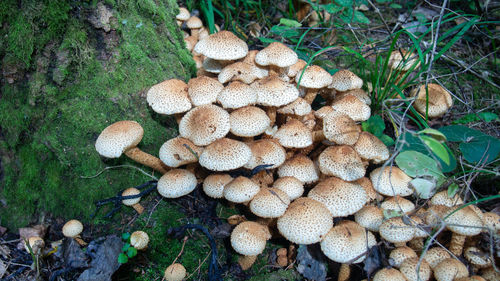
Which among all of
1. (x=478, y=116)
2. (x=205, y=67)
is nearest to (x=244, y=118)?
(x=205, y=67)

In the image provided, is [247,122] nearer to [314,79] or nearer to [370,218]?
[314,79]

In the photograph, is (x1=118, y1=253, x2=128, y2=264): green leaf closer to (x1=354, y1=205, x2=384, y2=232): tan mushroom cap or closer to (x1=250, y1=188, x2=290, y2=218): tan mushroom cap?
(x1=250, y1=188, x2=290, y2=218): tan mushroom cap

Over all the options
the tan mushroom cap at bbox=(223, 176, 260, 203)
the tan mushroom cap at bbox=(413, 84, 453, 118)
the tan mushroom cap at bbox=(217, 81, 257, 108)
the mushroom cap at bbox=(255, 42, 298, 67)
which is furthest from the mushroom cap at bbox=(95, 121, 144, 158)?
the tan mushroom cap at bbox=(413, 84, 453, 118)

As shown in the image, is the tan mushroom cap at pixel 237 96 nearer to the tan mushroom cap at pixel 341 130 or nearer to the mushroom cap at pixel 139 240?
the tan mushroom cap at pixel 341 130

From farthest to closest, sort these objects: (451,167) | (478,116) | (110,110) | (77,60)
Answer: (478,116)
(110,110)
(77,60)
(451,167)

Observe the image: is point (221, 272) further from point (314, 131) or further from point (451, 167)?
point (451, 167)

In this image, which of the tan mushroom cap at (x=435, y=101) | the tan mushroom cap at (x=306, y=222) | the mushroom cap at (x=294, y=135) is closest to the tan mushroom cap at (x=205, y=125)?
the mushroom cap at (x=294, y=135)
